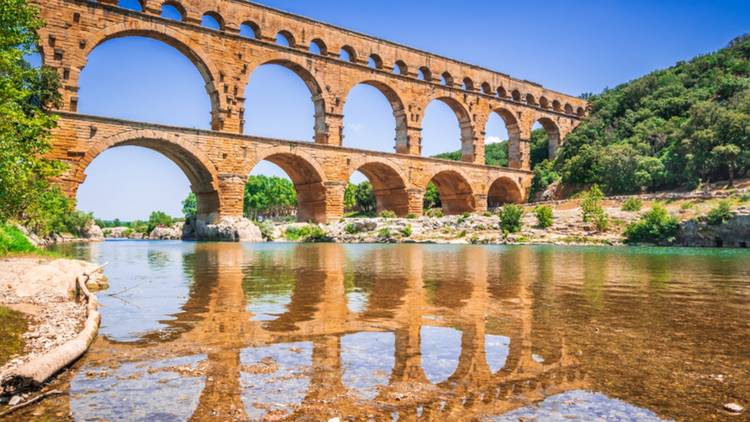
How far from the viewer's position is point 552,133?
4791 cm

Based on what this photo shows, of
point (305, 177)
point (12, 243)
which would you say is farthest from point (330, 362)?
point (305, 177)

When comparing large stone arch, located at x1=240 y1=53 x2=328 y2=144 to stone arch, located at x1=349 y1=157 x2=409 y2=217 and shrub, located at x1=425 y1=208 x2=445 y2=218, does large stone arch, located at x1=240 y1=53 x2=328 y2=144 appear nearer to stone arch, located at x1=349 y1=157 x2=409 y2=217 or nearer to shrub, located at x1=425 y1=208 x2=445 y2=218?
stone arch, located at x1=349 y1=157 x2=409 y2=217

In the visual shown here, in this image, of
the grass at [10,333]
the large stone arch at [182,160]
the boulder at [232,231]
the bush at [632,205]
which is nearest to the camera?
the grass at [10,333]

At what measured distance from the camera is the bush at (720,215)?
24156 millimetres

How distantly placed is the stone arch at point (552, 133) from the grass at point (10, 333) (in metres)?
45.5

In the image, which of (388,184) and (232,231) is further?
(388,184)

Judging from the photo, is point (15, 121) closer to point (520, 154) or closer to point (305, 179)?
point (305, 179)

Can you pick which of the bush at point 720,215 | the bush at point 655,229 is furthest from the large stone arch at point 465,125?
the bush at point 720,215

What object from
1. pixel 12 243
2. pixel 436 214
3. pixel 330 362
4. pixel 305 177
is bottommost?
pixel 330 362

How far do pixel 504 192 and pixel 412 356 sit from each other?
41.1m

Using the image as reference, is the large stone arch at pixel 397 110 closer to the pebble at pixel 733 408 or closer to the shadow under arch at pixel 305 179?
the shadow under arch at pixel 305 179

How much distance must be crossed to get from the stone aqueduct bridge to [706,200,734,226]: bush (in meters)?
16.1

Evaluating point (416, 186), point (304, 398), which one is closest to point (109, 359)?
point (304, 398)

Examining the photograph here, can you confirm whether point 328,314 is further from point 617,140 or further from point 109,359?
point 617,140
